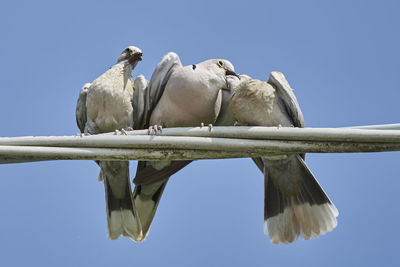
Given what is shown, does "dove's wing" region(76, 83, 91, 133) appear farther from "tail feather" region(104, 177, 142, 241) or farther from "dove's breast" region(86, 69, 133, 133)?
"tail feather" region(104, 177, 142, 241)

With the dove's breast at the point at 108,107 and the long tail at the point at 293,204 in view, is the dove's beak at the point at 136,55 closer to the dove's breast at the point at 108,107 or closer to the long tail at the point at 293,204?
the dove's breast at the point at 108,107

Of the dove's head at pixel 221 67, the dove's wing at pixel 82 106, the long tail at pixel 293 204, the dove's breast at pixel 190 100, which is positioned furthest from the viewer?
the dove's wing at pixel 82 106

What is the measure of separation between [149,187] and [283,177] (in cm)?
125

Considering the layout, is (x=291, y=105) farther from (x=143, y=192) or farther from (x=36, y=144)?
(x=36, y=144)

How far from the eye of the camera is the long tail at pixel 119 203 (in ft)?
16.3

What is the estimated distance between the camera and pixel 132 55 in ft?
19.4

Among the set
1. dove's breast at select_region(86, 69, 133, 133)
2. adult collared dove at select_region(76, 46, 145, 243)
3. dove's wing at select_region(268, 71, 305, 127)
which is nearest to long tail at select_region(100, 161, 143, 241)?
adult collared dove at select_region(76, 46, 145, 243)

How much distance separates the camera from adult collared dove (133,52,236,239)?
5172 mm

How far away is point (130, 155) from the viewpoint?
3.79m

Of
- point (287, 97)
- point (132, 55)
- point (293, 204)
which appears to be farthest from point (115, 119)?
point (293, 204)

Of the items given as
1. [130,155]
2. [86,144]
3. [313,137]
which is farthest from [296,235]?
[86,144]

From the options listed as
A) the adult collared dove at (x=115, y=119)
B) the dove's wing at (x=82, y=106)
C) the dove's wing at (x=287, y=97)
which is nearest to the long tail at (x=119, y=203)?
the adult collared dove at (x=115, y=119)

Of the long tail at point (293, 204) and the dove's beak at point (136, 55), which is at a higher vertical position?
the dove's beak at point (136, 55)

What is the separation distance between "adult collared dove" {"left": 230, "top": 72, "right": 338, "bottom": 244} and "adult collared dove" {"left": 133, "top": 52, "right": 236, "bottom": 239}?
0.31 m
